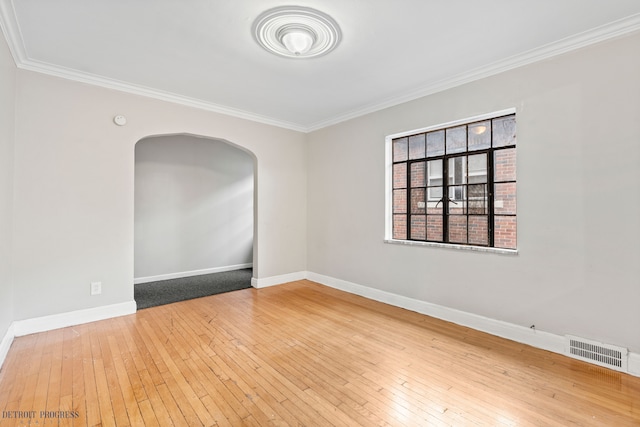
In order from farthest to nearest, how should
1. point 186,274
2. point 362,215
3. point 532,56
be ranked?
point 186,274, point 362,215, point 532,56

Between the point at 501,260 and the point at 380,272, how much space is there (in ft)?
5.08

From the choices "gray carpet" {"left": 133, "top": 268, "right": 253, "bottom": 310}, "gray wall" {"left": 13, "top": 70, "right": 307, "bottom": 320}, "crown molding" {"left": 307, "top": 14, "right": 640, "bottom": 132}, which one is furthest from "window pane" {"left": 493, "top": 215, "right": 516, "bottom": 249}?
"gray wall" {"left": 13, "top": 70, "right": 307, "bottom": 320}

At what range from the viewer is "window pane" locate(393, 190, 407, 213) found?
4039mm

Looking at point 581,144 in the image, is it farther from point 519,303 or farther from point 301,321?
point 301,321

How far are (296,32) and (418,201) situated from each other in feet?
8.15

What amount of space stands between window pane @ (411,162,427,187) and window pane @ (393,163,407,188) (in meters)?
0.12

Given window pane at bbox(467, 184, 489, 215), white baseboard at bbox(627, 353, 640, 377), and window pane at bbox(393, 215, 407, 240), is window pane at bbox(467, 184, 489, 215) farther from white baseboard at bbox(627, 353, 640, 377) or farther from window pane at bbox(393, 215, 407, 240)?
white baseboard at bbox(627, 353, 640, 377)

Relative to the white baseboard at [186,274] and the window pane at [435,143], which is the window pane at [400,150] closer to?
the window pane at [435,143]

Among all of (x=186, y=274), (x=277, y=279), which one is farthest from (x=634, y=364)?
(x=186, y=274)

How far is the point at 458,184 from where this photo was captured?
3.54 meters

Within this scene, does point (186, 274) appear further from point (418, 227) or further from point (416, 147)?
point (416, 147)

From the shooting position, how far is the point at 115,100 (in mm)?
3477

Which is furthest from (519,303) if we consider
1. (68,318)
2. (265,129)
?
(68,318)

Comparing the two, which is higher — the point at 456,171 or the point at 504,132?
the point at 504,132
